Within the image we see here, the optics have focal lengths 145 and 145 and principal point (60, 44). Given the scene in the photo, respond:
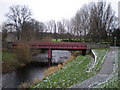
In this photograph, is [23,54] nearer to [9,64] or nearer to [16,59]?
[16,59]

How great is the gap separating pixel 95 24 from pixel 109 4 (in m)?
7.38

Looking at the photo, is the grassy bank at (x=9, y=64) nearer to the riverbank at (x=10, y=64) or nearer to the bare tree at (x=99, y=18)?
the riverbank at (x=10, y=64)

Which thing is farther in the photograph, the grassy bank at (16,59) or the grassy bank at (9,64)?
the grassy bank at (16,59)

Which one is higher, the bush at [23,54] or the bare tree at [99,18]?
the bare tree at [99,18]

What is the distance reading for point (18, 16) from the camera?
39.8 m

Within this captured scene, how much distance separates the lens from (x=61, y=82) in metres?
11.0

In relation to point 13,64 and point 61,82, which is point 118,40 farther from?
point 61,82

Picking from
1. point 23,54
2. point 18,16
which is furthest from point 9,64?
point 18,16

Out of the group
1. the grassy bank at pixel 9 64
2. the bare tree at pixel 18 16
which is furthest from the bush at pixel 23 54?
the bare tree at pixel 18 16

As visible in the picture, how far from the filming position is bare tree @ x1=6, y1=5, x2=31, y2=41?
3922 cm

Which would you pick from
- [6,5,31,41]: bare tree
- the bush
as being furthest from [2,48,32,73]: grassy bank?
[6,5,31,41]: bare tree

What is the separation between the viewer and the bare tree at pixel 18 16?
39.2 metres

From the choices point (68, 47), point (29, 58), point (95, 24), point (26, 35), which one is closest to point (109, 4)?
point (95, 24)

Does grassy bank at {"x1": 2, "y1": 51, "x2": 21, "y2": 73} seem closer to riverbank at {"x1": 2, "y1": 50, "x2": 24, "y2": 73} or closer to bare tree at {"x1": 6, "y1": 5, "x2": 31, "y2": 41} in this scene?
riverbank at {"x1": 2, "y1": 50, "x2": 24, "y2": 73}
